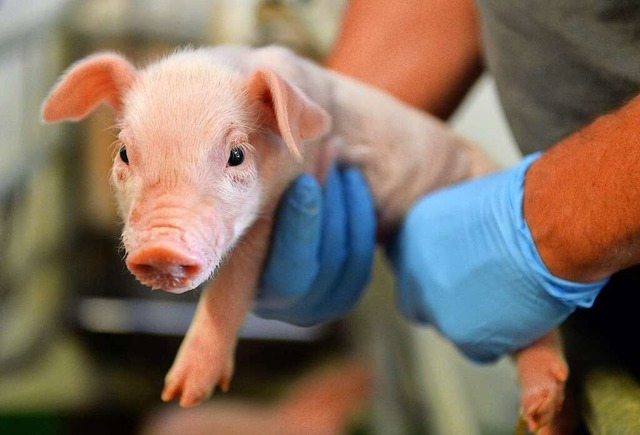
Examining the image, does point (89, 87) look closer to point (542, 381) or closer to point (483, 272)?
point (483, 272)

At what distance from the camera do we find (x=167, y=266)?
1.96ft

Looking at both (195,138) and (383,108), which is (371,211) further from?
(195,138)

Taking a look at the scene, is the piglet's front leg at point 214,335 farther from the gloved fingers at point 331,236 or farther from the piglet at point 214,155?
the gloved fingers at point 331,236

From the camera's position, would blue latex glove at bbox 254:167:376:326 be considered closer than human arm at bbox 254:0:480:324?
Yes

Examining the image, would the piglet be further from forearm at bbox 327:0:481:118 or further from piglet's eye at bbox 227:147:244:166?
forearm at bbox 327:0:481:118

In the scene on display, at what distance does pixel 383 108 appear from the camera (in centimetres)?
108

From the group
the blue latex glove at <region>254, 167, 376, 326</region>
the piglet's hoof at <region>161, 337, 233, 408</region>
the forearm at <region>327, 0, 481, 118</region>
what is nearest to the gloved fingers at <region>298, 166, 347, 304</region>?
the blue latex glove at <region>254, 167, 376, 326</region>

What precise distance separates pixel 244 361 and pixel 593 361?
1242 mm

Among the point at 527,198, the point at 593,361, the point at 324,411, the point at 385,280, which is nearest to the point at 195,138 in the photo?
the point at 527,198

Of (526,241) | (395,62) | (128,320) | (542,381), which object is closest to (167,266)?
(526,241)

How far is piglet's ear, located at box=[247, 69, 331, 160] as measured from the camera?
708 mm

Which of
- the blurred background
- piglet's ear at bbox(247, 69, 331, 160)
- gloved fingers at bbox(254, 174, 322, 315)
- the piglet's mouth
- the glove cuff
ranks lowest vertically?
the blurred background

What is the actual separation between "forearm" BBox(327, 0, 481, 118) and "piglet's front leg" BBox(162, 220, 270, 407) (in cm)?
58

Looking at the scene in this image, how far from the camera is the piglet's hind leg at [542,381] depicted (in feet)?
2.76
